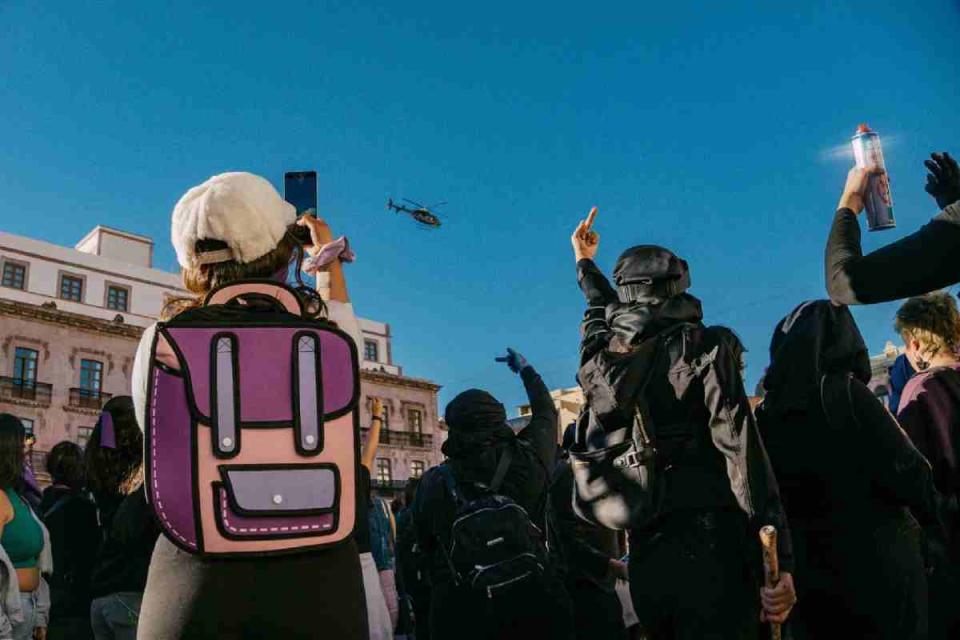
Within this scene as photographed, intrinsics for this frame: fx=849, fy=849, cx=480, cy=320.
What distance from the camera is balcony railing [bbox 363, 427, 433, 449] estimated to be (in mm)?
51062

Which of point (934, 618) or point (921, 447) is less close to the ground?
→ point (921, 447)

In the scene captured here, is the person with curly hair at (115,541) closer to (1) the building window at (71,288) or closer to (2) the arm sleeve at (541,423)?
(2) the arm sleeve at (541,423)

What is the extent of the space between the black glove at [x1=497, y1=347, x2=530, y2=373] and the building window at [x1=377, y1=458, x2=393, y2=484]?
152ft

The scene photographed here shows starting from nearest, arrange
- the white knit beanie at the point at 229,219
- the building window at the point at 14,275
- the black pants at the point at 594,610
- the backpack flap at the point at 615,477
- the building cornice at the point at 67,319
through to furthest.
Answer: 1. the white knit beanie at the point at 229,219
2. the backpack flap at the point at 615,477
3. the black pants at the point at 594,610
4. the building cornice at the point at 67,319
5. the building window at the point at 14,275

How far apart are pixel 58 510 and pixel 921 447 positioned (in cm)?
430

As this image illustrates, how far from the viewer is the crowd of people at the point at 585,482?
2070mm

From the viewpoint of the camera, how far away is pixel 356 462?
2180mm

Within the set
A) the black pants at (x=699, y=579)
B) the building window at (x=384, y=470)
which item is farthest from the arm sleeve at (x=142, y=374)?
the building window at (x=384, y=470)

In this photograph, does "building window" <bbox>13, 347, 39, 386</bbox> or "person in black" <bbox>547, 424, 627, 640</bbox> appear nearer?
"person in black" <bbox>547, 424, 627, 640</bbox>

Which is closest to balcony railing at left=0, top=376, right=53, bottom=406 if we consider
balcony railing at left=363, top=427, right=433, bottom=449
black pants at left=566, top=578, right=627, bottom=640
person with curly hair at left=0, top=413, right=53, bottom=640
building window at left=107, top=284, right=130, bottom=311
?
building window at left=107, top=284, right=130, bottom=311

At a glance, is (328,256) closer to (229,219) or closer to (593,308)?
(229,219)

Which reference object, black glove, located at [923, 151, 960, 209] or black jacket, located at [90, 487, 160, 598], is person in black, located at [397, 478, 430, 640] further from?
black glove, located at [923, 151, 960, 209]

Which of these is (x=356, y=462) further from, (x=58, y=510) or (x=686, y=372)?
(x=58, y=510)

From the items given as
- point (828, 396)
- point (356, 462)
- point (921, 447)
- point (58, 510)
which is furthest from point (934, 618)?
point (58, 510)
